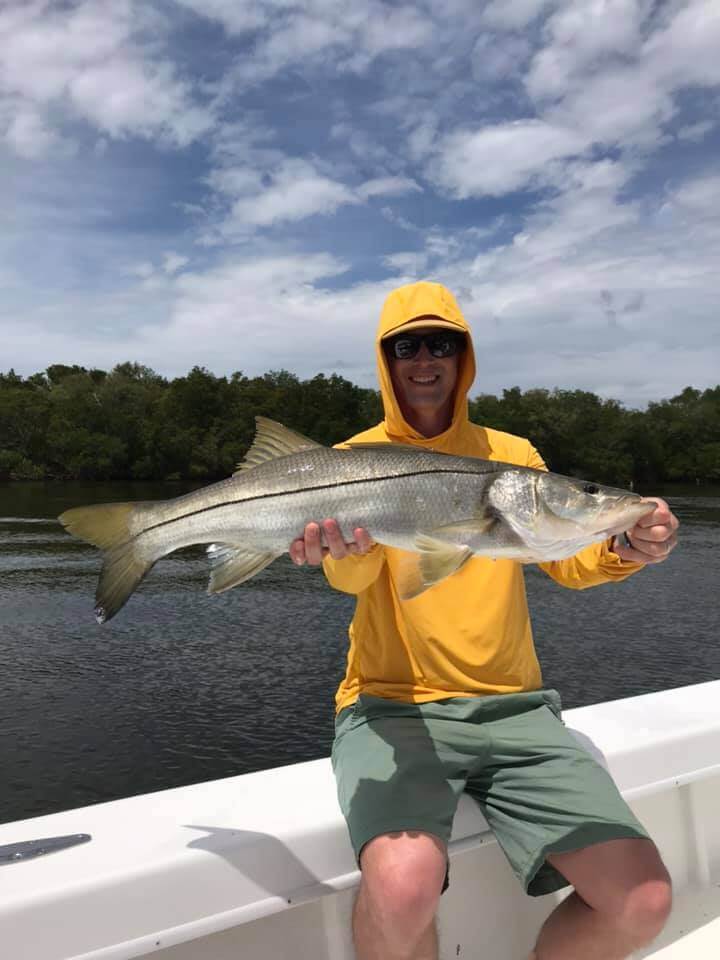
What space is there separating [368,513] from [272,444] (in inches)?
23.6

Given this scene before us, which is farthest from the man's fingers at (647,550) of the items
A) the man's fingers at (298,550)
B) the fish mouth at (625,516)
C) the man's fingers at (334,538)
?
the man's fingers at (298,550)

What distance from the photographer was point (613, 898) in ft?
8.13

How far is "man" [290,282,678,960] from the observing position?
2475 mm

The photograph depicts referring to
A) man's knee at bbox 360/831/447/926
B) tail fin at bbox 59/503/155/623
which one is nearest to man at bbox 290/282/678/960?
man's knee at bbox 360/831/447/926

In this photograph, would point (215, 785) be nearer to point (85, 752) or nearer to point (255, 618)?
point (85, 752)

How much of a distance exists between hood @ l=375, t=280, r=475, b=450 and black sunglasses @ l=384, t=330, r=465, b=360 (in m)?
0.06

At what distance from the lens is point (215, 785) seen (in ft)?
9.68

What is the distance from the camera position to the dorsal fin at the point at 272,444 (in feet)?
10.3

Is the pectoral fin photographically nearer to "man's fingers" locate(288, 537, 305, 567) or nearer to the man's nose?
"man's fingers" locate(288, 537, 305, 567)

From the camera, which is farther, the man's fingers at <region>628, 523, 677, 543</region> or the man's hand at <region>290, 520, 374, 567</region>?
the man's hand at <region>290, 520, 374, 567</region>

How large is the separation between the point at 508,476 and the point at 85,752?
30.5 feet

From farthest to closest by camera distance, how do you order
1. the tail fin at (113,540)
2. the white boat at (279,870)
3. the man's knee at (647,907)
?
the tail fin at (113,540)
the man's knee at (647,907)
the white boat at (279,870)

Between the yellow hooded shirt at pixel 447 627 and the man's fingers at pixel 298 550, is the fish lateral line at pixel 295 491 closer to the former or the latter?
the man's fingers at pixel 298 550

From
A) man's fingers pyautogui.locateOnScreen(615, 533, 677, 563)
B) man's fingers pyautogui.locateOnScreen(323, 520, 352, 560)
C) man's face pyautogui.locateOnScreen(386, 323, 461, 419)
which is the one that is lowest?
man's fingers pyautogui.locateOnScreen(615, 533, 677, 563)
